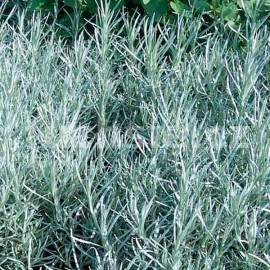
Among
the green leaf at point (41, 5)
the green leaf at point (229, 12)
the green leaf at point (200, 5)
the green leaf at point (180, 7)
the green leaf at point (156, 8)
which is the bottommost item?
the green leaf at point (41, 5)

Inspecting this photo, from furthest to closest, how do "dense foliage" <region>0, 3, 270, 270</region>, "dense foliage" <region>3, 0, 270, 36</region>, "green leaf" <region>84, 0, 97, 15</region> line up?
"green leaf" <region>84, 0, 97, 15</region> < "dense foliage" <region>3, 0, 270, 36</region> < "dense foliage" <region>0, 3, 270, 270</region>

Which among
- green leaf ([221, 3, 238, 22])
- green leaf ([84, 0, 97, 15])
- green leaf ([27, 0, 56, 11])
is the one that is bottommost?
green leaf ([27, 0, 56, 11])

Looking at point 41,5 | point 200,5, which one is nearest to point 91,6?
point 41,5

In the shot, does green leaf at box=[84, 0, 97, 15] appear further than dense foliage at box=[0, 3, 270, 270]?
Yes

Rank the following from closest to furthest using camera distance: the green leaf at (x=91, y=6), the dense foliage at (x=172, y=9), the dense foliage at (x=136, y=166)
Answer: the dense foliage at (x=136, y=166) → the dense foliage at (x=172, y=9) → the green leaf at (x=91, y=6)

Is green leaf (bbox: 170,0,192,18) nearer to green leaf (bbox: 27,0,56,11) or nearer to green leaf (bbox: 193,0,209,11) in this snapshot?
green leaf (bbox: 193,0,209,11)

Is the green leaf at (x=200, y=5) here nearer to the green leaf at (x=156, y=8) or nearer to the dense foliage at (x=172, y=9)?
the dense foliage at (x=172, y=9)

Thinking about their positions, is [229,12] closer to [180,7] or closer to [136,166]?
[180,7]

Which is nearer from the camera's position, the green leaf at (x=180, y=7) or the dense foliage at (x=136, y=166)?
the dense foliage at (x=136, y=166)

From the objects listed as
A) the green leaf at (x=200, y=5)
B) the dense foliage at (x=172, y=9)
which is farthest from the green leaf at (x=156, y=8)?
the green leaf at (x=200, y=5)

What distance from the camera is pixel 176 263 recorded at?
2107mm

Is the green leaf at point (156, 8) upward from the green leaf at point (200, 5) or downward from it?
downward

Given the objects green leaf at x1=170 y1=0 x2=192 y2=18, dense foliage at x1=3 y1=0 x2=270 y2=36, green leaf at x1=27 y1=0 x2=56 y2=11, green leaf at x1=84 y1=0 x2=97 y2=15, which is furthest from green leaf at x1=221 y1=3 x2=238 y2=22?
green leaf at x1=27 y1=0 x2=56 y2=11

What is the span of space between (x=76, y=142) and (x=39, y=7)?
1.13 meters
